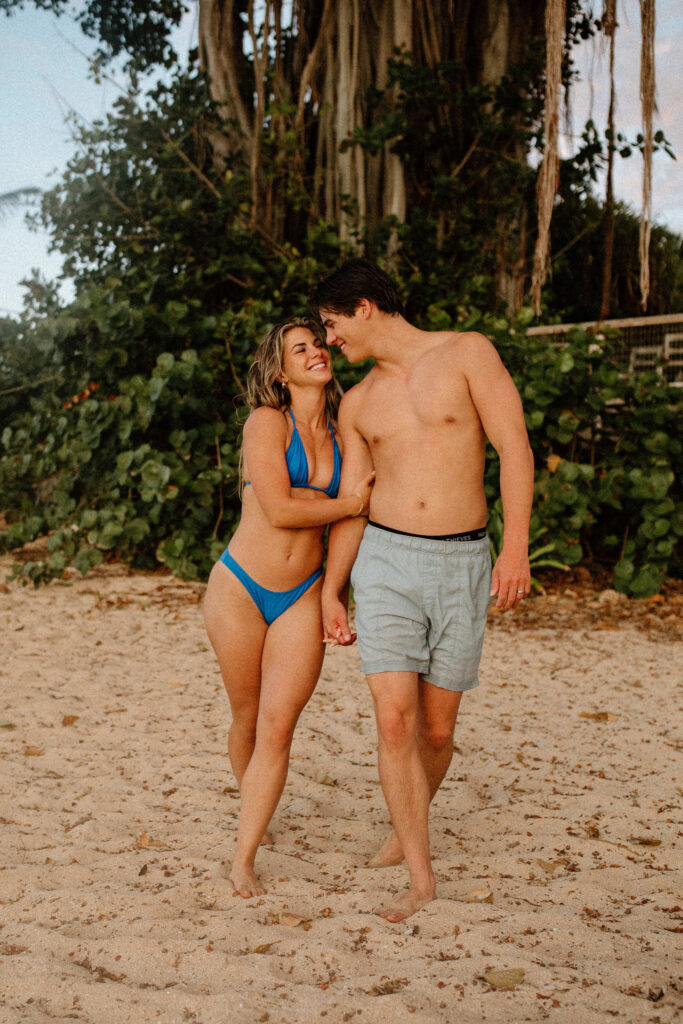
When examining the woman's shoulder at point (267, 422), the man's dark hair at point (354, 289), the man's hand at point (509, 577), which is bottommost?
the man's hand at point (509, 577)

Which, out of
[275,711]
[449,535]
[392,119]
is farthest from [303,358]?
[392,119]

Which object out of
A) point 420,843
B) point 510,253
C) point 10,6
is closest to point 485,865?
point 420,843

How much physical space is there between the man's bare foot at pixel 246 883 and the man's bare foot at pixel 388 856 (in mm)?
384

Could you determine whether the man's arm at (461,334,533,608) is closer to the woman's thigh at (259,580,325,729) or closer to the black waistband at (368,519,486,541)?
the black waistband at (368,519,486,541)

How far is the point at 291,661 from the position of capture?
8.20 ft

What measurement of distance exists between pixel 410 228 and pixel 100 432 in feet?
13.6

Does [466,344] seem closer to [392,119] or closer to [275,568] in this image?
[275,568]

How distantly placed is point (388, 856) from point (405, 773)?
496 millimetres

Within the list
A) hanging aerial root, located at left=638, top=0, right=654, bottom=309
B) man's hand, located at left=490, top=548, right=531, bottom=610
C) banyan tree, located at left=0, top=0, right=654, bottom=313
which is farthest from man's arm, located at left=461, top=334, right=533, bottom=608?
banyan tree, located at left=0, top=0, right=654, bottom=313

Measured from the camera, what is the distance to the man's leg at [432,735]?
256 cm

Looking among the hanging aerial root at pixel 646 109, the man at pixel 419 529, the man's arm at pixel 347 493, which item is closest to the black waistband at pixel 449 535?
the man at pixel 419 529

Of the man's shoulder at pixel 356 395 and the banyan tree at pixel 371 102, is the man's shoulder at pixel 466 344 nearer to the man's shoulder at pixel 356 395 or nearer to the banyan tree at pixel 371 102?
the man's shoulder at pixel 356 395

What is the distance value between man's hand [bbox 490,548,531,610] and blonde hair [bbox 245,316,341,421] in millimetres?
769

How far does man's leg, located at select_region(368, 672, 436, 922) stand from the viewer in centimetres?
241
